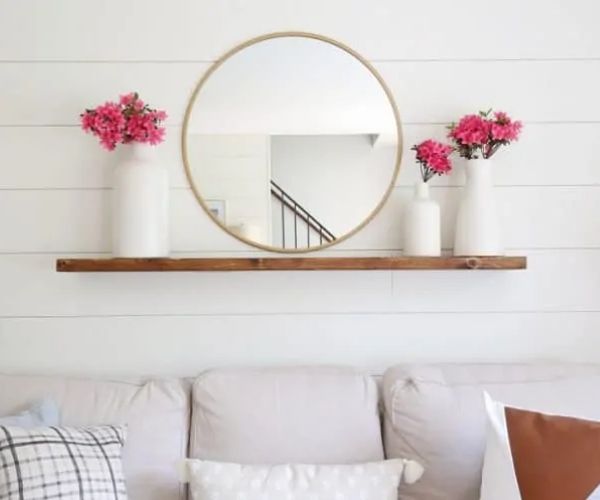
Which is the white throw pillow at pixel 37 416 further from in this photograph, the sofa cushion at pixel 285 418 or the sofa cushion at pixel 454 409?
the sofa cushion at pixel 454 409

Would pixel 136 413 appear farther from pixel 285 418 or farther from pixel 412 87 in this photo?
pixel 412 87

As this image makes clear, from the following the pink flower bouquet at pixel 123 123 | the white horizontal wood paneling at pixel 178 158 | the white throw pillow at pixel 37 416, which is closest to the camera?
the white throw pillow at pixel 37 416

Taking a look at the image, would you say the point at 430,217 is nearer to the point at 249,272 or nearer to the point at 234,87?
the point at 249,272

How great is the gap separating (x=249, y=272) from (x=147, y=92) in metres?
0.61

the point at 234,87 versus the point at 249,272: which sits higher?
the point at 234,87

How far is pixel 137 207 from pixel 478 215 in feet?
3.12

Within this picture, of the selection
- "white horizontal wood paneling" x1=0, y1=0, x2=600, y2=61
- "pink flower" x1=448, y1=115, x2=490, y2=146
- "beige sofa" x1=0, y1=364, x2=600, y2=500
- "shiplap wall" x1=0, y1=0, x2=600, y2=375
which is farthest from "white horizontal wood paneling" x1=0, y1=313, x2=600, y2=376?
"white horizontal wood paneling" x1=0, y1=0, x2=600, y2=61

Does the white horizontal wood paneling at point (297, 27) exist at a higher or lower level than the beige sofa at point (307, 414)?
higher

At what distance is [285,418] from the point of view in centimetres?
164

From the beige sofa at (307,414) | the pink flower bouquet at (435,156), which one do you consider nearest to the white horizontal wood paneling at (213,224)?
the pink flower bouquet at (435,156)

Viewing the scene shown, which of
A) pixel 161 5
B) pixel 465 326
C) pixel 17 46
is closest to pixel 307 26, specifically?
pixel 161 5

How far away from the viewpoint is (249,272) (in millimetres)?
1936

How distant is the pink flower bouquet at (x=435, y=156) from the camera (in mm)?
1839

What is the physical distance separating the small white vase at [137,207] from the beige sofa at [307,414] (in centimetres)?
37
